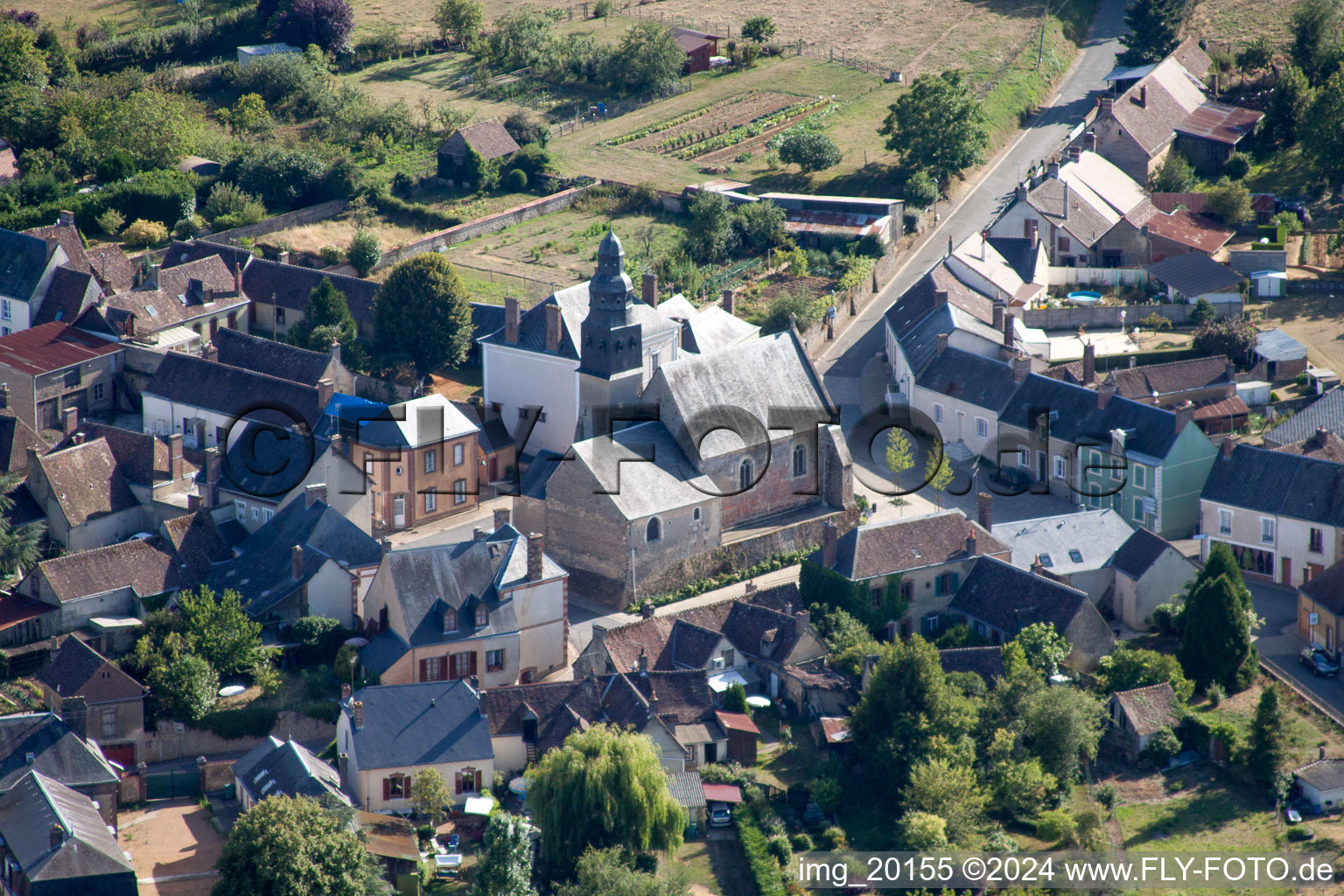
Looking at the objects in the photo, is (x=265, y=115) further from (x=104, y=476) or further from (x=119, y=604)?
(x=119, y=604)

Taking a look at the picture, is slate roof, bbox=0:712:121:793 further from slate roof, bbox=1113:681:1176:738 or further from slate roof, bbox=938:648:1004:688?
slate roof, bbox=1113:681:1176:738

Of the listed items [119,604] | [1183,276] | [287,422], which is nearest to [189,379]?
[287,422]

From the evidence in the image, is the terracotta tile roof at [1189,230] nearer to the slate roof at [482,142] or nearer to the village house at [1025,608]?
the village house at [1025,608]

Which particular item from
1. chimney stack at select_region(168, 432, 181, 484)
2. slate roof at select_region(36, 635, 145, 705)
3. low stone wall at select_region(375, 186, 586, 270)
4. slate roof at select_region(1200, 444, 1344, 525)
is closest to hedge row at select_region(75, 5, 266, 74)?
low stone wall at select_region(375, 186, 586, 270)

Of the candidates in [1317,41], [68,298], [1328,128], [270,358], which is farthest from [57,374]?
[1317,41]

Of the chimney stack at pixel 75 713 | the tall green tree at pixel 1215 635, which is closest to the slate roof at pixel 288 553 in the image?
the chimney stack at pixel 75 713

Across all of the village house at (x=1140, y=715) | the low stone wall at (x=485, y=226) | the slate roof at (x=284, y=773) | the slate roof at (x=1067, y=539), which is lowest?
the village house at (x=1140, y=715)
